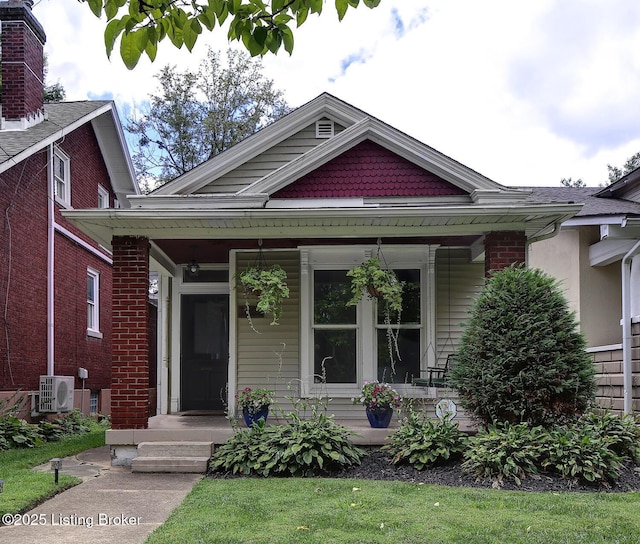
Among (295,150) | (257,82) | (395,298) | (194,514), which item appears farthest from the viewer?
(257,82)

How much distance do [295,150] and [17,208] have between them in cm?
511

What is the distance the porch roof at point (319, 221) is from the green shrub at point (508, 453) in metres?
2.43

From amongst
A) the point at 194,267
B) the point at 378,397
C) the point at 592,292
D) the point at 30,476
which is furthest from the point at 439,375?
the point at 30,476

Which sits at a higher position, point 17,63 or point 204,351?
point 17,63

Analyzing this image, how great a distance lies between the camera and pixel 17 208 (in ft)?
39.5

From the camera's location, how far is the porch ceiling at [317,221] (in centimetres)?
783

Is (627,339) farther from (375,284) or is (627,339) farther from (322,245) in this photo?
(322,245)

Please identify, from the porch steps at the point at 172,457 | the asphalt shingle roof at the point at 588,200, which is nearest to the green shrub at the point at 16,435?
the porch steps at the point at 172,457

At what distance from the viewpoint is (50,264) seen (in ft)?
43.2

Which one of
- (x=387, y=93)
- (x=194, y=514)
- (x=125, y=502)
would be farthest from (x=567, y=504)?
(x=387, y=93)

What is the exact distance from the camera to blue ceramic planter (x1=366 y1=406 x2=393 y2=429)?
27.1ft

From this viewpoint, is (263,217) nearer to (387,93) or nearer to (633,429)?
(633,429)

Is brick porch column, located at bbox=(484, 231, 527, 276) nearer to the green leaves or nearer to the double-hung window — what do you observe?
the green leaves

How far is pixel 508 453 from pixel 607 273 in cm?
675
